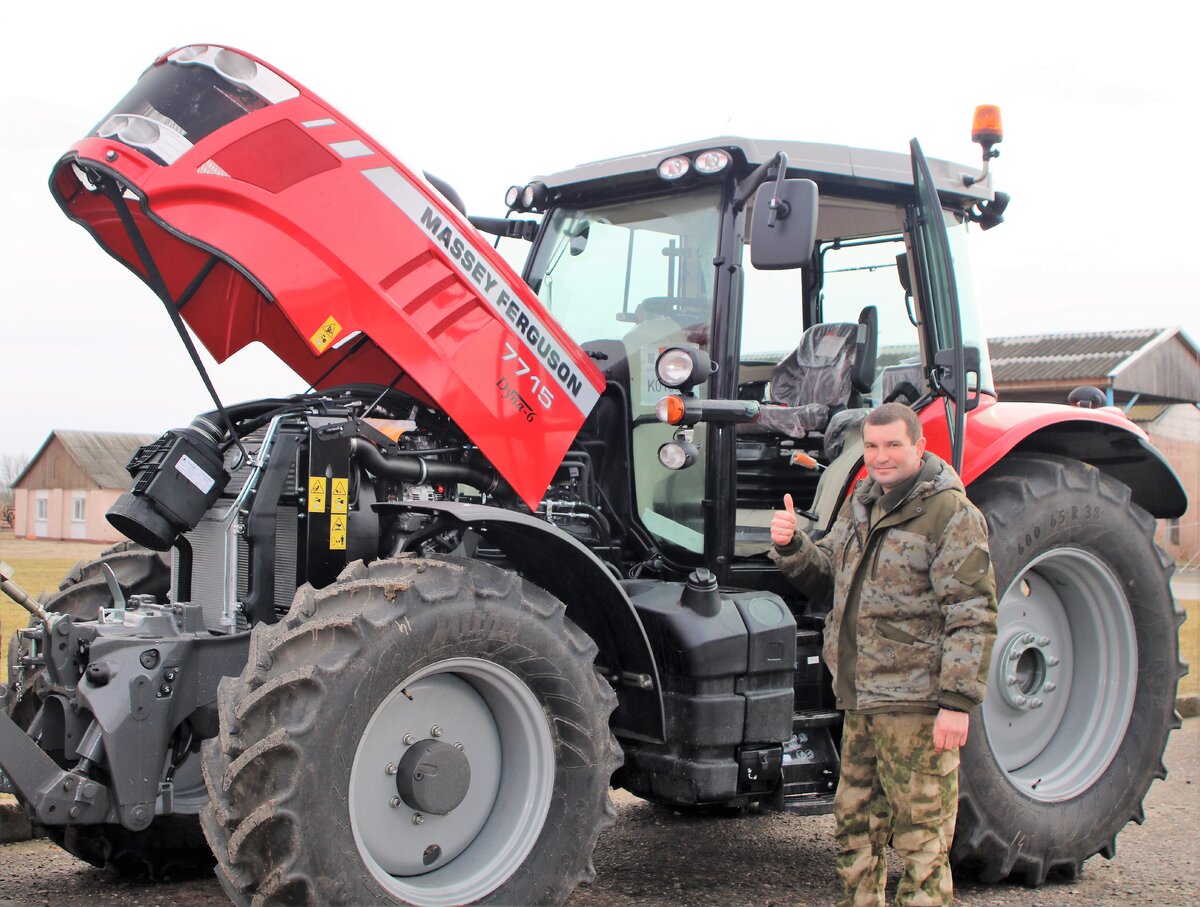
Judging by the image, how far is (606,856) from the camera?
5.20m

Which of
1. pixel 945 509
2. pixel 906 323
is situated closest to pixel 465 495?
pixel 945 509

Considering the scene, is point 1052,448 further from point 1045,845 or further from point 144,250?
point 144,250

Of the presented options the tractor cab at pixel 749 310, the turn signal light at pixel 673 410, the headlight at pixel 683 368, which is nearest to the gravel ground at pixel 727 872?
the tractor cab at pixel 749 310

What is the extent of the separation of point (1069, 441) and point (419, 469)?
289 centimetres

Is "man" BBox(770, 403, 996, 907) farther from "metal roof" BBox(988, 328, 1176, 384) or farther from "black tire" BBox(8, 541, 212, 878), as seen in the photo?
"metal roof" BBox(988, 328, 1176, 384)

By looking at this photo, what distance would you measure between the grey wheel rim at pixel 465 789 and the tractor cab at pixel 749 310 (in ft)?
3.69

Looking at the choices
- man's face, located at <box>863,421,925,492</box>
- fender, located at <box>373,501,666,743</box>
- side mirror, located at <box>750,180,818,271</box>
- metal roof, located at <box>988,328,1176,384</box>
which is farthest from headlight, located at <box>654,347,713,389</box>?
metal roof, located at <box>988,328,1176,384</box>

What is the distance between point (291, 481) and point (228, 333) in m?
0.76

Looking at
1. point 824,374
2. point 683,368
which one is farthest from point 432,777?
point 824,374

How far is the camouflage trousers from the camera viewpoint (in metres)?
3.88

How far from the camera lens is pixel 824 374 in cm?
528

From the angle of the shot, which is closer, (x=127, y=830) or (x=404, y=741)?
(x=404, y=741)

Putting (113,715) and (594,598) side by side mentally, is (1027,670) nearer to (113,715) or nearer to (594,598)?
(594,598)

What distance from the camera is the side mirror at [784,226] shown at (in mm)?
4082
